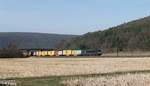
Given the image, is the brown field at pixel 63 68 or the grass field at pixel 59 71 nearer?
the grass field at pixel 59 71

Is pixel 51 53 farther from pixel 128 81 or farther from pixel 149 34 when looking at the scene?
pixel 128 81

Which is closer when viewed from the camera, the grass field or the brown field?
the grass field

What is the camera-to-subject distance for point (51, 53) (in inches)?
5566

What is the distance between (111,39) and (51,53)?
60424mm

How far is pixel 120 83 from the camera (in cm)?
2492

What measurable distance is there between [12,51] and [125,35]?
255 feet

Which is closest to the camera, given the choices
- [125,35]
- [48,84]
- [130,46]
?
[48,84]

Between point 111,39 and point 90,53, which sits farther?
point 111,39

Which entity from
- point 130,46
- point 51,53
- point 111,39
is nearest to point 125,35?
point 111,39

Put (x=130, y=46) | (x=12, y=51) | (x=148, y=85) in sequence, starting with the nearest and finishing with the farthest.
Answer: (x=148, y=85), (x=12, y=51), (x=130, y=46)

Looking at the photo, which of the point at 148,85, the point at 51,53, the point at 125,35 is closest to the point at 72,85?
the point at 148,85

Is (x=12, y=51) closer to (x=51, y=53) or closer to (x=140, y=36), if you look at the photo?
(x=51, y=53)

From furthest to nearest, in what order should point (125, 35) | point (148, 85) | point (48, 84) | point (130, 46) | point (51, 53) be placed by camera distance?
point (125, 35) → point (130, 46) → point (51, 53) → point (48, 84) → point (148, 85)

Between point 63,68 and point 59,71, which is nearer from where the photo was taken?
point 59,71
